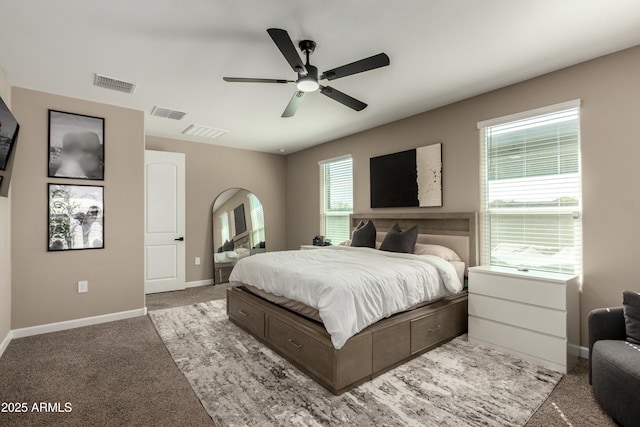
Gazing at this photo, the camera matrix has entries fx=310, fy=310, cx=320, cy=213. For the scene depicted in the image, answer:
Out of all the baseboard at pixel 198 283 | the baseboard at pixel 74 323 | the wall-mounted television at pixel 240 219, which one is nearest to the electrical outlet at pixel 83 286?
the baseboard at pixel 74 323

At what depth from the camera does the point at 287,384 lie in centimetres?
233

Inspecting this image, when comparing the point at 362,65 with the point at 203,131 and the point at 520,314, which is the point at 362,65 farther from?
the point at 203,131

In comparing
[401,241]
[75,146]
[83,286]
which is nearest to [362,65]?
[401,241]

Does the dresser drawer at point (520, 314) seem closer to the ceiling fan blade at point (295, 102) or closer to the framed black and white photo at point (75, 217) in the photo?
the ceiling fan blade at point (295, 102)

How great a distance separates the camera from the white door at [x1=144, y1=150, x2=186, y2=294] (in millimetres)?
5172

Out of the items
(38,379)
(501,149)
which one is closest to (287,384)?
(38,379)

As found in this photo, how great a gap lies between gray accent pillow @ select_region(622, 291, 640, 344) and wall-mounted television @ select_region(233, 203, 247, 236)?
544 centimetres

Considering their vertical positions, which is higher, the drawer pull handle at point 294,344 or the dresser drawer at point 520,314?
the dresser drawer at point 520,314

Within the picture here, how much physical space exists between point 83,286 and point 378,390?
3521 millimetres

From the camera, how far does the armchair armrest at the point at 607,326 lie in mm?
2166

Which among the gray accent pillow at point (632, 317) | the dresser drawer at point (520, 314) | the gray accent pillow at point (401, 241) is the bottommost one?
the dresser drawer at point (520, 314)

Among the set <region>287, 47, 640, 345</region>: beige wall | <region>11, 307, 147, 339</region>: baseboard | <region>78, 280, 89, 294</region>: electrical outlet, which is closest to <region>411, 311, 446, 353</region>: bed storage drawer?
<region>287, 47, 640, 345</region>: beige wall

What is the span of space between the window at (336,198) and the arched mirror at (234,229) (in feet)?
4.63

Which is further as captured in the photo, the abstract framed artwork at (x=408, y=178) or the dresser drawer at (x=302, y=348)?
the abstract framed artwork at (x=408, y=178)
